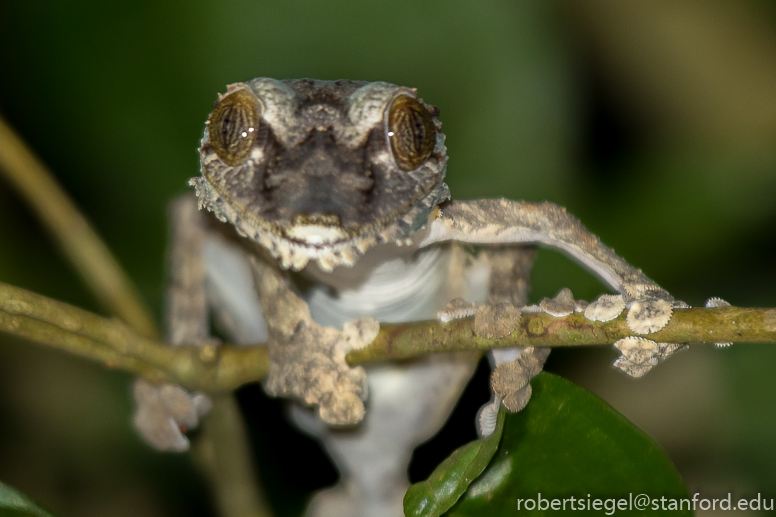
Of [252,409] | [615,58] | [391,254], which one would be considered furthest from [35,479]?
[615,58]

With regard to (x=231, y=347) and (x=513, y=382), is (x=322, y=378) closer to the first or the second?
(x=231, y=347)

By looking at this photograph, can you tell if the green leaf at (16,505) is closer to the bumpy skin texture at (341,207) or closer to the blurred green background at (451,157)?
the bumpy skin texture at (341,207)

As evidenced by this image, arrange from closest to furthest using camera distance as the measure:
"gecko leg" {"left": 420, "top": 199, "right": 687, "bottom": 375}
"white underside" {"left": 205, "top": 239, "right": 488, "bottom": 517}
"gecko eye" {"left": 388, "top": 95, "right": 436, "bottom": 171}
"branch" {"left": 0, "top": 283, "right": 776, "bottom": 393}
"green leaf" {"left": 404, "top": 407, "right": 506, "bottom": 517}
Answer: "branch" {"left": 0, "top": 283, "right": 776, "bottom": 393} < "green leaf" {"left": 404, "top": 407, "right": 506, "bottom": 517} < "gecko eye" {"left": 388, "top": 95, "right": 436, "bottom": 171} < "gecko leg" {"left": 420, "top": 199, "right": 687, "bottom": 375} < "white underside" {"left": 205, "top": 239, "right": 488, "bottom": 517}

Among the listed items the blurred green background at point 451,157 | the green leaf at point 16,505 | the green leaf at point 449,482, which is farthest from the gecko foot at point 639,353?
the green leaf at point 16,505

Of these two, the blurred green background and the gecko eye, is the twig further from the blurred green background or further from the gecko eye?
the gecko eye

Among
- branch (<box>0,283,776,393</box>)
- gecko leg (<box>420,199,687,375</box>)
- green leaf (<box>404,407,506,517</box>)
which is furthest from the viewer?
gecko leg (<box>420,199,687,375</box>)

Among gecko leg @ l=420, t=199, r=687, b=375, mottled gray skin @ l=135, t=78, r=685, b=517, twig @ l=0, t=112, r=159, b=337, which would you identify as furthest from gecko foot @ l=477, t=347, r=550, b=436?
twig @ l=0, t=112, r=159, b=337
